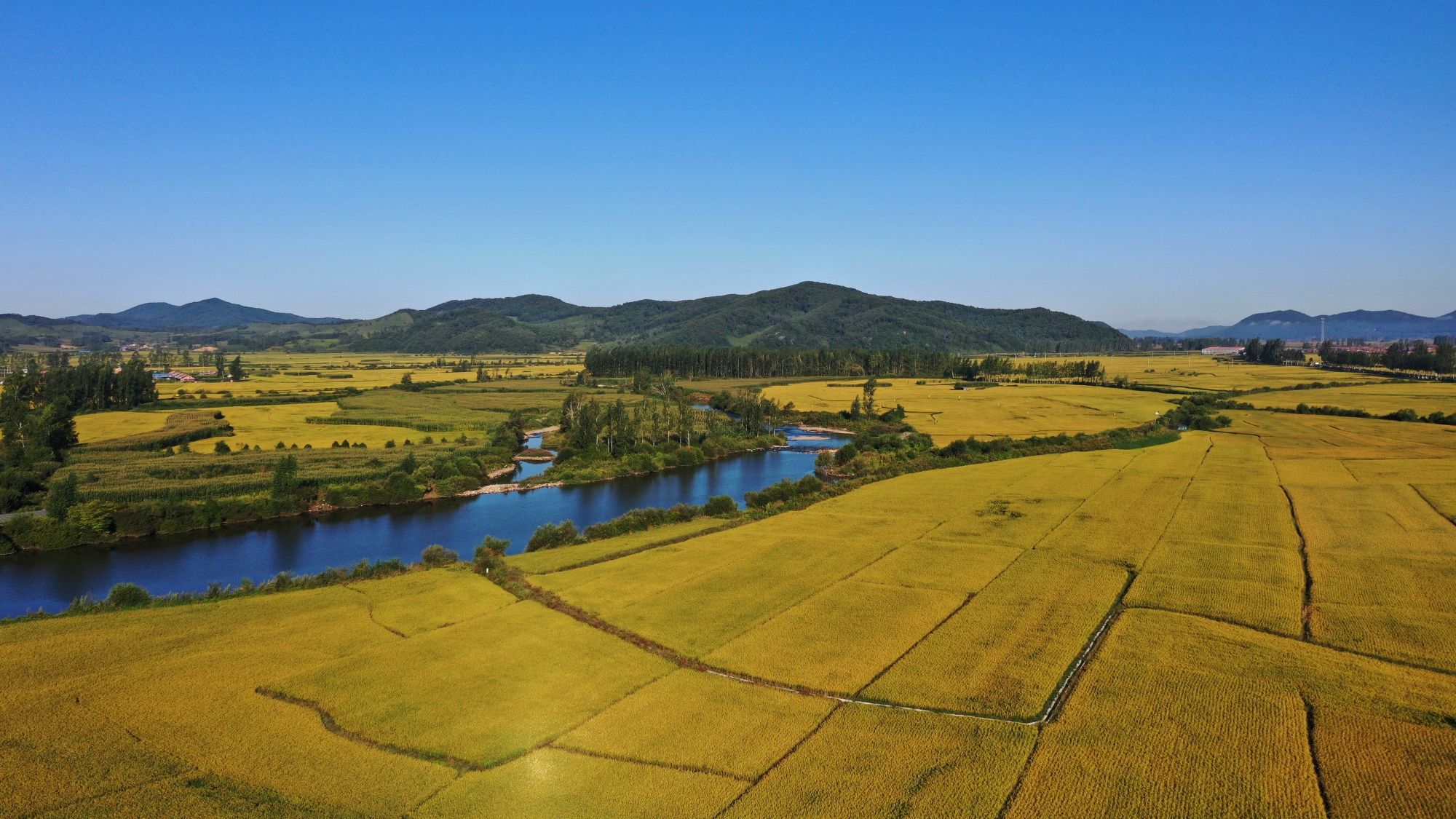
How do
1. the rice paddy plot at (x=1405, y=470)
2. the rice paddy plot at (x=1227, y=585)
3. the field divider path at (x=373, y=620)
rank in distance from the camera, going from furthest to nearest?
the rice paddy plot at (x=1405, y=470), the field divider path at (x=373, y=620), the rice paddy plot at (x=1227, y=585)

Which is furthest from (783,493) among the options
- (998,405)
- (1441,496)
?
(998,405)

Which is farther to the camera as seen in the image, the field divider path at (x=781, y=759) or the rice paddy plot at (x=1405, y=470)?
the rice paddy plot at (x=1405, y=470)

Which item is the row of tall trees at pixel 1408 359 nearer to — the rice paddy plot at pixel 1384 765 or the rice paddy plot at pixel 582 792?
the rice paddy plot at pixel 1384 765

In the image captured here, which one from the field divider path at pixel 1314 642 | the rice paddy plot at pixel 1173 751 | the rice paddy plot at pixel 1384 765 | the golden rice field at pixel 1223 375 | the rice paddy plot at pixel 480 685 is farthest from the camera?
the golden rice field at pixel 1223 375

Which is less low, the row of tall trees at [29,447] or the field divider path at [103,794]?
the row of tall trees at [29,447]

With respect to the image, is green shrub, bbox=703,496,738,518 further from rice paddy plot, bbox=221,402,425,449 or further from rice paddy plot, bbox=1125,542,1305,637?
rice paddy plot, bbox=221,402,425,449

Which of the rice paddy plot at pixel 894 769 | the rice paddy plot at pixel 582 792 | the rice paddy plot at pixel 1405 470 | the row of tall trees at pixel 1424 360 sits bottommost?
the rice paddy plot at pixel 582 792

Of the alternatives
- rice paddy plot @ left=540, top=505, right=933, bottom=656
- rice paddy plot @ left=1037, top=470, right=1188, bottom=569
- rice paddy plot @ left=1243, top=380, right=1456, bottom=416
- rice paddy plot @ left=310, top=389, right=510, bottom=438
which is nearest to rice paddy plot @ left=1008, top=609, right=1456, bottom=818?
rice paddy plot @ left=1037, top=470, right=1188, bottom=569

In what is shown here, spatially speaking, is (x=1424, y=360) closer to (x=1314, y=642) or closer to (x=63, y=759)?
(x=1314, y=642)

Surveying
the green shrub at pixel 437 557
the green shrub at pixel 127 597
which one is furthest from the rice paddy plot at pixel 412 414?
the green shrub at pixel 127 597
